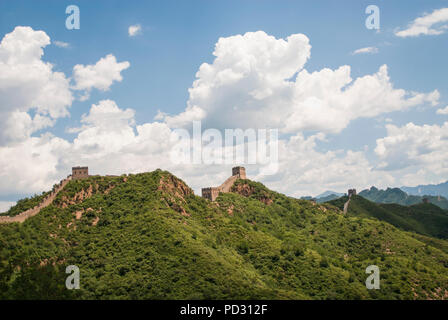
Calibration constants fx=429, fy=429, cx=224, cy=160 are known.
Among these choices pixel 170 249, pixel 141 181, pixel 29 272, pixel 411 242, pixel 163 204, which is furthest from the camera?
pixel 411 242

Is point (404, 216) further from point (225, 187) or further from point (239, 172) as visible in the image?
point (225, 187)

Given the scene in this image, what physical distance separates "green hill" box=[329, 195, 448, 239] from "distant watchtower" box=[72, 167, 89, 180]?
9640 centimetres

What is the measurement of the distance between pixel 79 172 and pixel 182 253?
29575 millimetres

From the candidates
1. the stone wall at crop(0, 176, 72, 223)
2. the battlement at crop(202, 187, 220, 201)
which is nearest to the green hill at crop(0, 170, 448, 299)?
the stone wall at crop(0, 176, 72, 223)

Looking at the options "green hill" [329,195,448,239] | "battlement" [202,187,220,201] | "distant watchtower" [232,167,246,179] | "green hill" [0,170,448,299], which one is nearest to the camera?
"green hill" [0,170,448,299]

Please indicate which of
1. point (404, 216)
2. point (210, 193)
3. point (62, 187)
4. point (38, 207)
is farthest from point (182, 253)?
point (404, 216)

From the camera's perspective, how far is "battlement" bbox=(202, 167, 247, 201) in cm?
10312

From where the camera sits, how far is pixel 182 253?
61.9 meters

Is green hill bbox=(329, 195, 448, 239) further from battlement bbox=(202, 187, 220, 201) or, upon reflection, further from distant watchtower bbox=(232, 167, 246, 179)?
battlement bbox=(202, 187, 220, 201)

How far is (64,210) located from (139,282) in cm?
2264

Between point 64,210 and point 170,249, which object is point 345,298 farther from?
point 64,210

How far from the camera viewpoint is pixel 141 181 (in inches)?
3273
